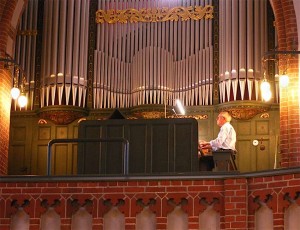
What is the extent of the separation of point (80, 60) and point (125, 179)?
7895mm

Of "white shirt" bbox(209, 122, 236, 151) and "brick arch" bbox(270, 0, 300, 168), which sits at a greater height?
"brick arch" bbox(270, 0, 300, 168)

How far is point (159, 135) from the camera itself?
16297 millimetres

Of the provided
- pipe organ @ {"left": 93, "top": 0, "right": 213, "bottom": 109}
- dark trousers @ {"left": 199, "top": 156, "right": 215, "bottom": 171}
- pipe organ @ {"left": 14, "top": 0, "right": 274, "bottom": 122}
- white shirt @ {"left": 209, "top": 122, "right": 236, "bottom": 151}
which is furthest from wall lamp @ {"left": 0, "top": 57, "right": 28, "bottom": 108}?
dark trousers @ {"left": 199, "top": 156, "right": 215, "bottom": 171}

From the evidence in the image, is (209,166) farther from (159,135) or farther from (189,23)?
(189,23)

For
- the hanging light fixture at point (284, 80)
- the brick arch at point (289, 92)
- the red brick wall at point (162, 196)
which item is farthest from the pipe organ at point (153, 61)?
the red brick wall at point (162, 196)

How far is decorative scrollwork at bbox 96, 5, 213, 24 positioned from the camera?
22.8 meters

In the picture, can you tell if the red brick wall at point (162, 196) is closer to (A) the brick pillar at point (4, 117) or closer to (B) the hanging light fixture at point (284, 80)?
(B) the hanging light fixture at point (284, 80)

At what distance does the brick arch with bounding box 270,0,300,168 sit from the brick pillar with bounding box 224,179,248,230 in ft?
15.4

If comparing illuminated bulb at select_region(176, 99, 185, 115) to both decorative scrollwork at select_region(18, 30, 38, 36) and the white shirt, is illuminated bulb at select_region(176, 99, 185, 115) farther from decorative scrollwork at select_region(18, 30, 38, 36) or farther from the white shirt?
decorative scrollwork at select_region(18, 30, 38, 36)

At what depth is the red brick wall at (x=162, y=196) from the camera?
14.6m

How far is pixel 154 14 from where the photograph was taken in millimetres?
22891

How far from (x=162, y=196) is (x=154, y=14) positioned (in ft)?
28.3

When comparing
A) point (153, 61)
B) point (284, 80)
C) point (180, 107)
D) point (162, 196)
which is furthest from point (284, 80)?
point (162, 196)

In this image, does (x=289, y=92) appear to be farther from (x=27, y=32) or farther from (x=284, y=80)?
(x=27, y=32)
